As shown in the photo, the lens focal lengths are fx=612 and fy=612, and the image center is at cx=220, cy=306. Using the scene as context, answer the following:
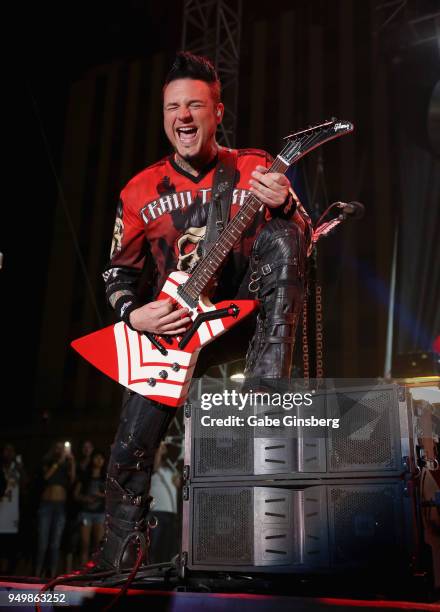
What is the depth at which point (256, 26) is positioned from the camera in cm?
1525

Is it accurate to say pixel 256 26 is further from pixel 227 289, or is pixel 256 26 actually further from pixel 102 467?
pixel 227 289

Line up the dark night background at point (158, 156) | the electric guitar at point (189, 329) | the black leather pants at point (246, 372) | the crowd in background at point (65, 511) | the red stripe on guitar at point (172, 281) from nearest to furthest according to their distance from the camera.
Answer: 1. the black leather pants at point (246, 372)
2. the electric guitar at point (189, 329)
3. the red stripe on guitar at point (172, 281)
4. the crowd in background at point (65, 511)
5. the dark night background at point (158, 156)

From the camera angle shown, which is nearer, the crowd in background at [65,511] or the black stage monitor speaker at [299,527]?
the black stage monitor speaker at [299,527]

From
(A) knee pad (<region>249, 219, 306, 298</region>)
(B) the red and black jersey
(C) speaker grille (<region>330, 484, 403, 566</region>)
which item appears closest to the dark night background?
(B) the red and black jersey

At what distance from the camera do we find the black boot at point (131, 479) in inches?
93.4

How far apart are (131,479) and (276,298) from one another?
94cm

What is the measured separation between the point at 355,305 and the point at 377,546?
35.0 ft

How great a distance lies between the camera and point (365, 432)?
2344mm

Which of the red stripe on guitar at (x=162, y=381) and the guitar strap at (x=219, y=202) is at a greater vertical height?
the guitar strap at (x=219, y=202)

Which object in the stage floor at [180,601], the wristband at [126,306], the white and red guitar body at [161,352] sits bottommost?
the stage floor at [180,601]

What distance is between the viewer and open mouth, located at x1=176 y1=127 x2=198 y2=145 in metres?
2.61

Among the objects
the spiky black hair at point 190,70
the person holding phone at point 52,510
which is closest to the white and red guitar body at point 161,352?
the spiky black hair at point 190,70

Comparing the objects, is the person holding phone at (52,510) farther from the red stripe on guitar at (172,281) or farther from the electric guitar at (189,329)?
the red stripe on guitar at (172,281)

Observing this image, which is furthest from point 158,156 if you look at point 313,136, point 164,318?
point 164,318
